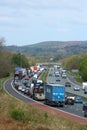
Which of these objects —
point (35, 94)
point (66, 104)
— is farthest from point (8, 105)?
point (35, 94)

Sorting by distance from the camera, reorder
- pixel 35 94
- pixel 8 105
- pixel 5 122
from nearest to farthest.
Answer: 1. pixel 5 122
2. pixel 8 105
3. pixel 35 94

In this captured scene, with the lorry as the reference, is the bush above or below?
above

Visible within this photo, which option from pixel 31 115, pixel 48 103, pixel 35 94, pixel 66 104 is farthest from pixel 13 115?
pixel 35 94

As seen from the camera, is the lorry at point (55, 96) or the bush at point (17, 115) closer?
the bush at point (17, 115)

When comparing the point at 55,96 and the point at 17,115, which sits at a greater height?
the point at 17,115

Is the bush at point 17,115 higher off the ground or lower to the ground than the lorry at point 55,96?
higher

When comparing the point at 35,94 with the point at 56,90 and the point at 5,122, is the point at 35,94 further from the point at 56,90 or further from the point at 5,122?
the point at 5,122

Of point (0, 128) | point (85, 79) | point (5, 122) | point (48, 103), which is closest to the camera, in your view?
point (0, 128)

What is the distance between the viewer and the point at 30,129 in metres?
22.9

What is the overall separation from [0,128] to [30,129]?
1477 mm

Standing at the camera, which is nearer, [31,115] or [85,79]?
[31,115]

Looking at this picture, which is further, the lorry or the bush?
the lorry

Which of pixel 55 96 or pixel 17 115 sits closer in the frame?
pixel 17 115

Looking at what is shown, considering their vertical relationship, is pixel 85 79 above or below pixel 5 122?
below
